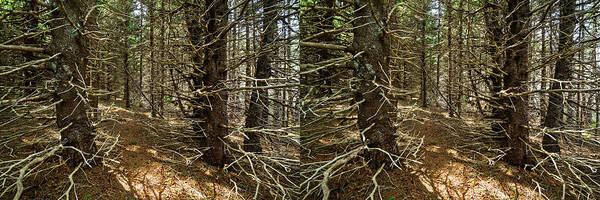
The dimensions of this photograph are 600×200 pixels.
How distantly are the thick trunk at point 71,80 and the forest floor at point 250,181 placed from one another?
281 mm

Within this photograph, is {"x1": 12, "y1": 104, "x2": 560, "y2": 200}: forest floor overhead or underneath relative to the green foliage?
underneath

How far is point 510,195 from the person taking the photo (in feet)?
7.59

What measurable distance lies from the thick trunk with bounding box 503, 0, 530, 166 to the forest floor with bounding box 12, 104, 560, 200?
277mm

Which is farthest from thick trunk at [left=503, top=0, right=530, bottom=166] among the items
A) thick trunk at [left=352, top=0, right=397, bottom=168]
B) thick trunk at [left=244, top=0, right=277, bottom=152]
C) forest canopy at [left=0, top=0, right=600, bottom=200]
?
thick trunk at [left=244, top=0, right=277, bottom=152]

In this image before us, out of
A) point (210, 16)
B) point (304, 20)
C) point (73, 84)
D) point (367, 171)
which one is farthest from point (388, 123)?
point (73, 84)

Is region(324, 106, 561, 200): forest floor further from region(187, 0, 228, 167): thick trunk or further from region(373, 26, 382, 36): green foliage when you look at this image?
region(187, 0, 228, 167): thick trunk

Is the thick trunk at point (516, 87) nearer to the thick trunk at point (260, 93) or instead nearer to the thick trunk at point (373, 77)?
the thick trunk at point (373, 77)

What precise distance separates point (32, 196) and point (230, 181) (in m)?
1.74

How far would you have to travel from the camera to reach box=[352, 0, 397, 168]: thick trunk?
241 centimetres

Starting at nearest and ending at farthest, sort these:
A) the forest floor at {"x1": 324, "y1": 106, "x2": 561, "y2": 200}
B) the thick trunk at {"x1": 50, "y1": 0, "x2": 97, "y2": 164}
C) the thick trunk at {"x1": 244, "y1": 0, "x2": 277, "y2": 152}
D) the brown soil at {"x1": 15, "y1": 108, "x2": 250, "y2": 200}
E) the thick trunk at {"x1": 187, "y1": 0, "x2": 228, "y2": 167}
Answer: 1. the forest floor at {"x1": 324, "y1": 106, "x2": 561, "y2": 200}
2. the brown soil at {"x1": 15, "y1": 108, "x2": 250, "y2": 200}
3. the thick trunk at {"x1": 50, "y1": 0, "x2": 97, "y2": 164}
4. the thick trunk at {"x1": 187, "y1": 0, "x2": 228, "y2": 167}
5. the thick trunk at {"x1": 244, "y1": 0, "x2": 277, "y2": 152}

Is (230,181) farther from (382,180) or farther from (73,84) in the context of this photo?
(73,84)

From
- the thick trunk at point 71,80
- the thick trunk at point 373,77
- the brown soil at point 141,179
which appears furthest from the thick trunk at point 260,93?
the thick trunk at point 71,80

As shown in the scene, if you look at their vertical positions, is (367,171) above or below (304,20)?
below

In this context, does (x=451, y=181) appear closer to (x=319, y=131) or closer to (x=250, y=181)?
(x=319, y=131)
